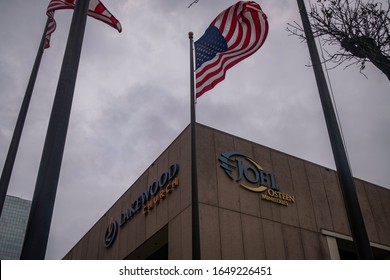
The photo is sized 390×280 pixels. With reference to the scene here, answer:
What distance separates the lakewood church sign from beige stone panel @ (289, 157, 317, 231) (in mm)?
586

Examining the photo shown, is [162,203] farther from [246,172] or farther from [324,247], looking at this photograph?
[324,247]

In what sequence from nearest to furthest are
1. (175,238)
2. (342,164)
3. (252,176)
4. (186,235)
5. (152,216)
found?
(342,164) < (186,235) < (175,238) < (252,176) < (152,216)

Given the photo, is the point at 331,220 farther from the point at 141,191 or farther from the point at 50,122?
the point at 50,122

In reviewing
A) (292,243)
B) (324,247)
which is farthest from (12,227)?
(292,243)

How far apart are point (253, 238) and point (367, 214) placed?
9074mm

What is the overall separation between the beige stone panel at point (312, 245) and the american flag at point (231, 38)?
381 inches

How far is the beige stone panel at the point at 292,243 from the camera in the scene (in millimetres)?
18000

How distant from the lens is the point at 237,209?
17578 mm

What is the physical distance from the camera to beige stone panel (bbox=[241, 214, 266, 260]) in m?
16.9

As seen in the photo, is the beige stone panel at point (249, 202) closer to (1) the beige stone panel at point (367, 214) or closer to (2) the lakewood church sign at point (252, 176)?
(2) the lakewood church sign at point (252, 176)

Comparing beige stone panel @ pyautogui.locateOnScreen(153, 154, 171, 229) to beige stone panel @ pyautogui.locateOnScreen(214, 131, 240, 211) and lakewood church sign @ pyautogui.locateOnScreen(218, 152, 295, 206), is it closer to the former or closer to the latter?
beige stone panel @ pyautogui.locateOnScreen(214, 131, 240, 211)

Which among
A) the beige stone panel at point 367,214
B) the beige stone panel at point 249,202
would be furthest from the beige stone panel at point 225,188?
the beige stone panel at point 367,214

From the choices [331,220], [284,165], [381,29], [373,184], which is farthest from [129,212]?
[381,29]

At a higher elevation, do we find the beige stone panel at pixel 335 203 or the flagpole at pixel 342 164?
the beige stone panel at pixel 335 203
